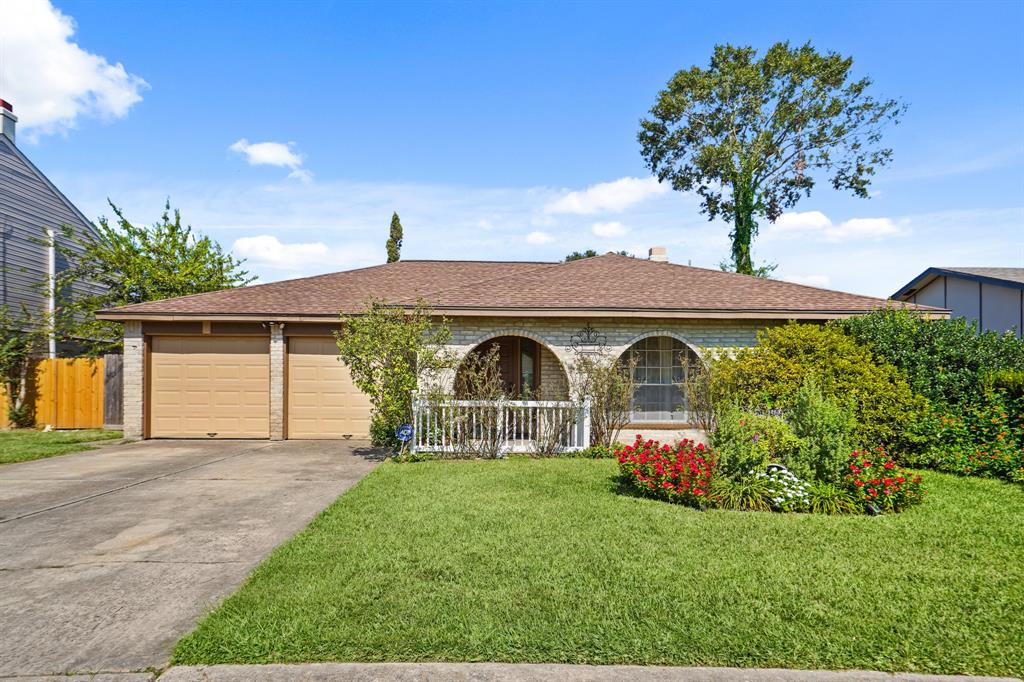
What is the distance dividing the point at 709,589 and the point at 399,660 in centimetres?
233

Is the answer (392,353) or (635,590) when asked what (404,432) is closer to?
(392,353)

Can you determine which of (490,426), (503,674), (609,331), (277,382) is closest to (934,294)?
(609,331)

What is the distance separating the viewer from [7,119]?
57.2 feet

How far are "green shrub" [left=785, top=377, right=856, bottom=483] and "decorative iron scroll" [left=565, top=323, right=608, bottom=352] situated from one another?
5.09m

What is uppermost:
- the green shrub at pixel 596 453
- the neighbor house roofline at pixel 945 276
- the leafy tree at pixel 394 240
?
the leafy tree at pixel 394 240

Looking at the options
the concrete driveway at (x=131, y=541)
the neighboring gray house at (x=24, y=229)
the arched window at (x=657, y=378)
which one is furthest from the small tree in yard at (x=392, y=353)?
the neighboring gray house at (x=24, y=229)

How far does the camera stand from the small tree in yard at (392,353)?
9.27 m

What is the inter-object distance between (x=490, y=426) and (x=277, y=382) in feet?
18.1

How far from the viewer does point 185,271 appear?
17.0 meters

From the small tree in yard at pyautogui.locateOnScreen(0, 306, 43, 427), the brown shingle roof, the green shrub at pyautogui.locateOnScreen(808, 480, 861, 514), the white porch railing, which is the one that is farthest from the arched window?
the small tree in yard at pyautogui.locateOnScreen(0, 306, 43, 427)

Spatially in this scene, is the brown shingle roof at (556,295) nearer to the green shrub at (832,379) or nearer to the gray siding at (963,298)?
the green shrub at (832,379)

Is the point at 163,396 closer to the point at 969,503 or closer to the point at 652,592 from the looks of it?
the point at 652,592

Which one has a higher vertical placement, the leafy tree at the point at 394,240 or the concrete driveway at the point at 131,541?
the leafy tree at the point at 394,240

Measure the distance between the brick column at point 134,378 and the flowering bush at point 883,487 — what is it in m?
14.0
